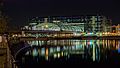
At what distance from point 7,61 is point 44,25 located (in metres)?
150

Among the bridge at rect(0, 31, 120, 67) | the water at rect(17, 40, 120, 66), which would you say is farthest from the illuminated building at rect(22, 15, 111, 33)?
the water at rect(17, 40, 120, 66)

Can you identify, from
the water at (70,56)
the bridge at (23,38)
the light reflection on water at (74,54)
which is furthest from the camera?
the bridge at (23,38)

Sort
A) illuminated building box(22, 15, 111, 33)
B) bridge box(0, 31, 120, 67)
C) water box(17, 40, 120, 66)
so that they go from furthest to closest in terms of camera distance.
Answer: illuminated building box(22, 15, 111, 33)
bridge box(0, 31, 120, 67)
water box(17, 40, 120, 66)

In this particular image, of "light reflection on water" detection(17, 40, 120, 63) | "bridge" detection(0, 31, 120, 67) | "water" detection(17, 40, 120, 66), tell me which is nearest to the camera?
"water" detection(17, 40, 120, 66)

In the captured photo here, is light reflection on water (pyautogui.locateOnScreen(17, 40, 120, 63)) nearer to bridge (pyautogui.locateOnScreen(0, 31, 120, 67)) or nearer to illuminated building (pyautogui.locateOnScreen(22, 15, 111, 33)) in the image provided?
bridge (pyautogui.locateOnScreen(0, 31, 120, 67))

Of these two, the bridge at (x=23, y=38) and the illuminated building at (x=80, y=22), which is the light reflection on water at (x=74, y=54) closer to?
the bridge at (x=23, y=38)

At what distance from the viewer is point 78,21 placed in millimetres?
190625

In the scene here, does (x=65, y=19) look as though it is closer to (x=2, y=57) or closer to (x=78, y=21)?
(x=78, y=21)

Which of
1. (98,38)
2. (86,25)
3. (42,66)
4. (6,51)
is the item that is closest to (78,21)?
(86,25)

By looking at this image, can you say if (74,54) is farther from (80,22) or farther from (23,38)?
(80,22)

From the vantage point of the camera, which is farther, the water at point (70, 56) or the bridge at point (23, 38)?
the bridge at point (23, 38)

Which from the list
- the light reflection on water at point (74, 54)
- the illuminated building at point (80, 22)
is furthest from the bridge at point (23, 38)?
the illuminated building at point (80, 22)

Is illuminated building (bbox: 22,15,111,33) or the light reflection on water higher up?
illuminated building (bbox: 22,15,111,33)

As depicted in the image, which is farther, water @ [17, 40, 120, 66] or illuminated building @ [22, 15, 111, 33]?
illuminated building @ [22, 15, 111, 33]
